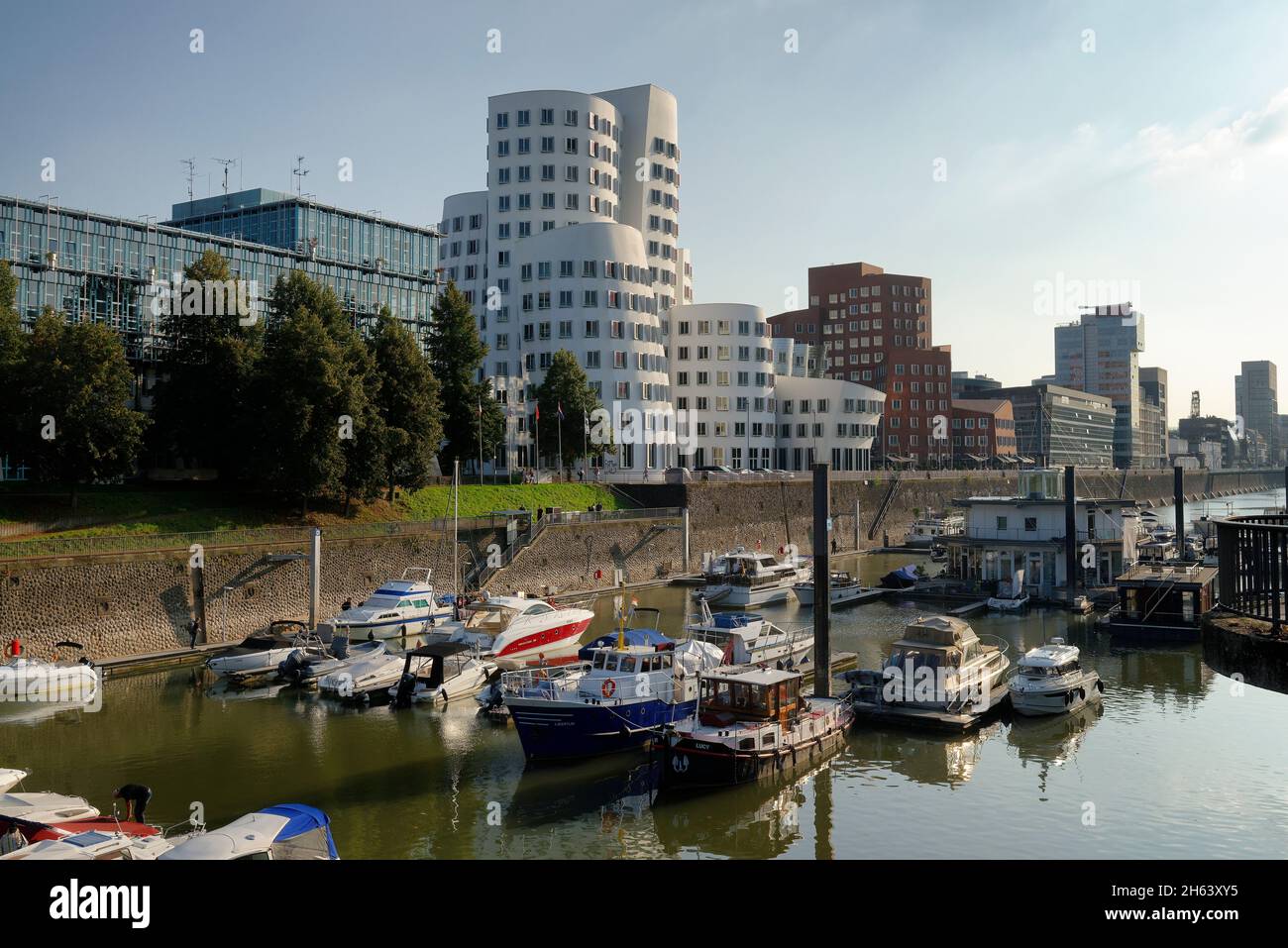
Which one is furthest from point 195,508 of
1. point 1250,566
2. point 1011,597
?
point 1250,566

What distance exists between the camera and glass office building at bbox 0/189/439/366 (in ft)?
238

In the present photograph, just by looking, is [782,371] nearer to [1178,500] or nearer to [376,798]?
[1178,500]

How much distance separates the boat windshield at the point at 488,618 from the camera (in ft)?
147

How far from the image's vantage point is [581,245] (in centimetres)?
9825

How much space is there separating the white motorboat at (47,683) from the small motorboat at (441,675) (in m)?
10.6

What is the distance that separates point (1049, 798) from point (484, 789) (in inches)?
583

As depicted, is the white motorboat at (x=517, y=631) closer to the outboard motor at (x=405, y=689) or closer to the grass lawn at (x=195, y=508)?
the outboard motor at (x=405, y=689)

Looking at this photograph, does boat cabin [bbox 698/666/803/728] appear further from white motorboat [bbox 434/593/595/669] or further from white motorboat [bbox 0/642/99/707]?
white motorboat [bbox 0/642/99/707]

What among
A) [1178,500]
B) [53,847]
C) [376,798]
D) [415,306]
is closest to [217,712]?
[376,798]

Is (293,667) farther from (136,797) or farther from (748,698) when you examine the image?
(748,698)

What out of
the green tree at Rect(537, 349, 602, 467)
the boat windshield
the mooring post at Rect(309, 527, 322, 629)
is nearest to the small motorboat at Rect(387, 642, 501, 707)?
the boat windshield

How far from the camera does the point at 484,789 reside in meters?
27.1

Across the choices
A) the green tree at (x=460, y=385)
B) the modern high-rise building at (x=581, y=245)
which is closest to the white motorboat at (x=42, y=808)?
the green tree at (x=460, y=385)
